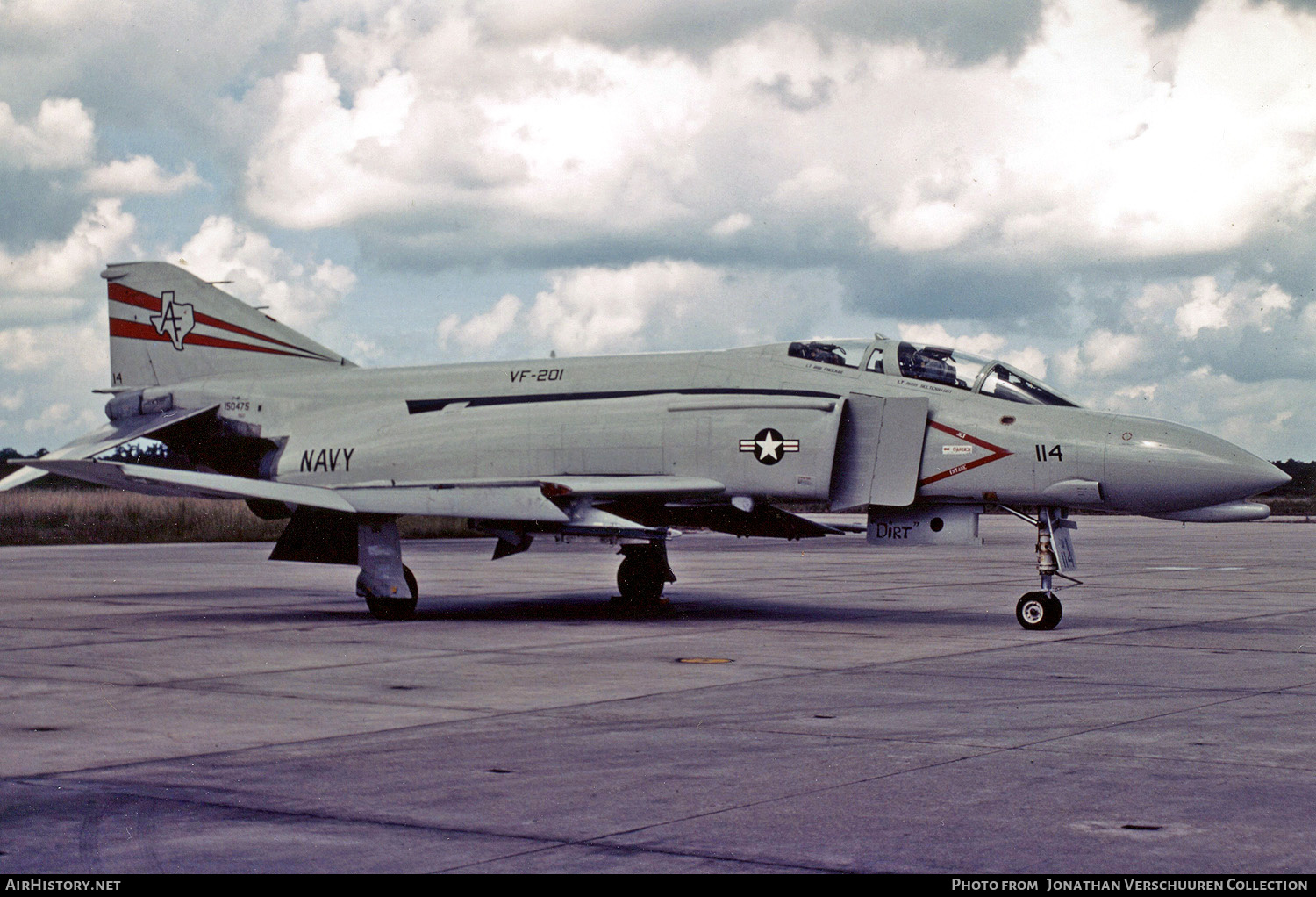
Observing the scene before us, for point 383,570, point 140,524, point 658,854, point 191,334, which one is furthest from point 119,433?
point 140,524

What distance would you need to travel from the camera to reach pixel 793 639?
42.8 feet

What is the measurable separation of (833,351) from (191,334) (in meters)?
9.34

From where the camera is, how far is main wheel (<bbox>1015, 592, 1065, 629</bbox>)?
13516 millimetres

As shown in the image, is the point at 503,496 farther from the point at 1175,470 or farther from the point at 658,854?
the point at 658,854

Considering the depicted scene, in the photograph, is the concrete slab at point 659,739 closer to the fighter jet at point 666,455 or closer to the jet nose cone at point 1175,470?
the fighter jet at point 666,455

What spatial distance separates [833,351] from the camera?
15.2 meters

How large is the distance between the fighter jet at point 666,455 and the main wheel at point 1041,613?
0.02m

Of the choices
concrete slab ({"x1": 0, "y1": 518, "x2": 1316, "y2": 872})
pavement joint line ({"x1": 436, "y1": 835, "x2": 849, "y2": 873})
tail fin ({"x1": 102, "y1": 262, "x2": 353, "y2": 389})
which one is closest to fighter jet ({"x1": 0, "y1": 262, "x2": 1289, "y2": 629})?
tail fin ({"x1": 102, "y1": 262, "x2": 353, "y2": 389})

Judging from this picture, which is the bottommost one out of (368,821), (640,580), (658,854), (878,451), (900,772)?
(368,821)

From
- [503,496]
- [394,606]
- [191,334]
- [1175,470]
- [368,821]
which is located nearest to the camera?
[368,821]

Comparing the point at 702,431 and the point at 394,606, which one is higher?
the point at 702,431

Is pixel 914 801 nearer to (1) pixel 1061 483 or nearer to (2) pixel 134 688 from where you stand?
(2) pixel 134 688

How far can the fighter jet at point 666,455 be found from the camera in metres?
13.6
